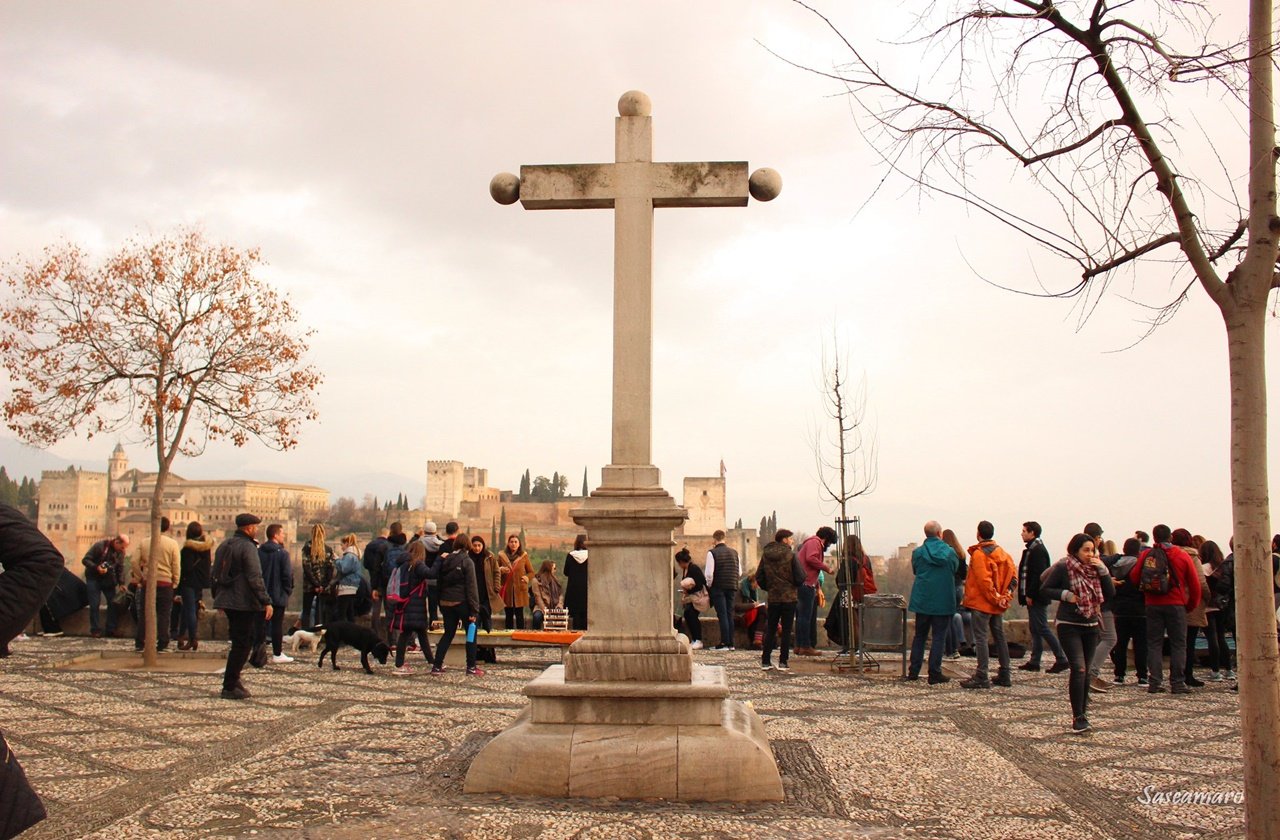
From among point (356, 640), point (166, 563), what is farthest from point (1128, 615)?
point (166, 563)

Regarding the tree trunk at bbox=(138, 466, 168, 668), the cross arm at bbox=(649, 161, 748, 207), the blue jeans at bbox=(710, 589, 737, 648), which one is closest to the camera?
the cross arm at bbox=(649, 161, 748, 207)

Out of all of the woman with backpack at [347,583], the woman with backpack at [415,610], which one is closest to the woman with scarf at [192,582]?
the woman with backpack at [347,583]

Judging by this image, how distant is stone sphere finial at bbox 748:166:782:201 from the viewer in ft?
20.1

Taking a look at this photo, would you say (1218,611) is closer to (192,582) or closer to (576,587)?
(576,587)

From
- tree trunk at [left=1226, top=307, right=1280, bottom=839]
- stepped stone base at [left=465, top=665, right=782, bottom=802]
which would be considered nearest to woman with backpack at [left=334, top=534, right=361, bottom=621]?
stepped stone base at [left=465, top=665, right=782, bottom=802]

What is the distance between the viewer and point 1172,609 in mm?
10141

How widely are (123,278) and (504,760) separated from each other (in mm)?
9244

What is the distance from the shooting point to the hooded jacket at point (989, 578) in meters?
10.5

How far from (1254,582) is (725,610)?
10.4 m

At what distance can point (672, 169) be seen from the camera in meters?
6.26

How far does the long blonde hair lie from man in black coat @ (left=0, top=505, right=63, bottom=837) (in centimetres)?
996

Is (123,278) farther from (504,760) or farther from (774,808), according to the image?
(774,808)

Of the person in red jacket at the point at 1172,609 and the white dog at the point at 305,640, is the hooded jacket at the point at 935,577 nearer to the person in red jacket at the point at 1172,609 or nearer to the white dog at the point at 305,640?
the person in red jacket at the point at 1172,609

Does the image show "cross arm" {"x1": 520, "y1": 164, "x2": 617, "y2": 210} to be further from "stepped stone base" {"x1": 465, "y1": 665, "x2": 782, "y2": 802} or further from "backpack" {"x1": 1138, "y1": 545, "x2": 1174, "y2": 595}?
"backpack" {"x1": 1138, "y1": 545, "x2": 1174, "y2": 595}
